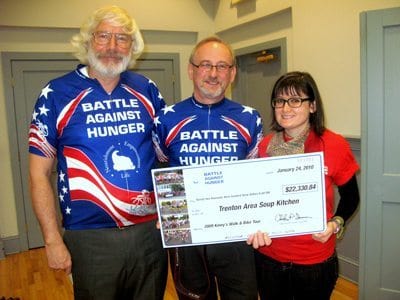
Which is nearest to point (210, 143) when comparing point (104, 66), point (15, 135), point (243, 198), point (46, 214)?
point (243, 198)

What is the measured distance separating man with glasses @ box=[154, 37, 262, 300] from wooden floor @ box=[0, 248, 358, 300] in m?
1.46

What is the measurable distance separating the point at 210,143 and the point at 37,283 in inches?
106

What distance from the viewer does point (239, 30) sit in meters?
4.49

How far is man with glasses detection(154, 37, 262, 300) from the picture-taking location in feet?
5.38

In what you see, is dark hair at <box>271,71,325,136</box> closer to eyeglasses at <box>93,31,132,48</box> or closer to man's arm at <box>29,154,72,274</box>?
eyeglasses at <box>93,31,132,48</box>

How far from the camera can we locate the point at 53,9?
3.95 m

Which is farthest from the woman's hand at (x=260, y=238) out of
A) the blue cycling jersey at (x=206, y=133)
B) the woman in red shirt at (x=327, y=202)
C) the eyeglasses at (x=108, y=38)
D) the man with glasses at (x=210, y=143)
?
the eyeglasses at (x=108, y=38)

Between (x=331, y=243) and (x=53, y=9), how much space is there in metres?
3.83

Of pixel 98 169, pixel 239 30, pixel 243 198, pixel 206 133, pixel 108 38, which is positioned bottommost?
pixel 243 198

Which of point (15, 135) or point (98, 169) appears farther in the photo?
point (15, 135)

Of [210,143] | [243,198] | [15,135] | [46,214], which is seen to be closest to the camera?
[243,198]

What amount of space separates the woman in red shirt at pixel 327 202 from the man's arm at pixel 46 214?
809mm

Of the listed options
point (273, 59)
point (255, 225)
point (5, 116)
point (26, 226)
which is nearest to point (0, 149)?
point (5, 116)

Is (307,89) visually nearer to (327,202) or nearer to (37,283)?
(327,202)
